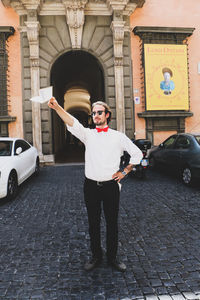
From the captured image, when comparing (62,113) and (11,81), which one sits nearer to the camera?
(62,113)

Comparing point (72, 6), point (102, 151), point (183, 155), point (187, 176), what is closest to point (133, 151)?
point (102, 151)

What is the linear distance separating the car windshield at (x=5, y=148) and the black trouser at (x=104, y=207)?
4516 millimetres

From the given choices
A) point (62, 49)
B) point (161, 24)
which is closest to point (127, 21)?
point (161, 24)

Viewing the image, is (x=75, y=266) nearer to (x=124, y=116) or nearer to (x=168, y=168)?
(x=168, y=168)

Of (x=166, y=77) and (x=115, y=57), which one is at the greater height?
(x=115, y=57)

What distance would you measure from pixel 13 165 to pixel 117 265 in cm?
420

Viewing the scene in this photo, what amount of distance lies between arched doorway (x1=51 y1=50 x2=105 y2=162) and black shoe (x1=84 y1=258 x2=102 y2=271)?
A: 10.0 metres

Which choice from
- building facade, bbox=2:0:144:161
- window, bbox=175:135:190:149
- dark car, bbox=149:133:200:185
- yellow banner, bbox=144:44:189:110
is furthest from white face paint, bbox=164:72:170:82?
window, bbox=175:135:190:149

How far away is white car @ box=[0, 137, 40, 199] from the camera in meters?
5.54

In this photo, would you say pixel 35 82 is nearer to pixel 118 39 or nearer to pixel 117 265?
pixel 118 39

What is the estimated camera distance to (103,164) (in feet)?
8.34

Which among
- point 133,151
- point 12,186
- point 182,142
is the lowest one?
point 12,186

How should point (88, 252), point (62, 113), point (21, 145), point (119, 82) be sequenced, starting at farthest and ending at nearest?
point (119, 82)
point (21, 145)
point (88, 252)
point (62, 113)

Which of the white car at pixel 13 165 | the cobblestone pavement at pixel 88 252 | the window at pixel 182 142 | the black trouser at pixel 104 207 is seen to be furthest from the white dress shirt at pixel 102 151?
the window at pixel 182 142
